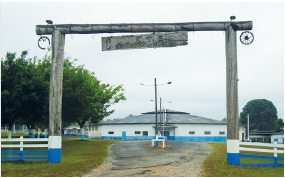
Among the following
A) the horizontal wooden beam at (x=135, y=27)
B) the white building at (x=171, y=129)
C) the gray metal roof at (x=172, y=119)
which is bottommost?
the white building at (x=171, y=129)

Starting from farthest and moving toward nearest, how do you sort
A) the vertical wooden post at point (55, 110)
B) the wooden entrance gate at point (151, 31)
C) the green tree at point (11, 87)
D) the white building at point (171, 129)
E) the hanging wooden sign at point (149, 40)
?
the white building at point (171, 129) < the green tree at point (11, 87) < the hanging wooden sign at point (149, 40) < the vertical wooden post at point (55, 110) < the wooden entrance gate at point (151, 31)

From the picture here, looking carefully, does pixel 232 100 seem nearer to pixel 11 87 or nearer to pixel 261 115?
pixel 11 87

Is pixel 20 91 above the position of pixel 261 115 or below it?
above

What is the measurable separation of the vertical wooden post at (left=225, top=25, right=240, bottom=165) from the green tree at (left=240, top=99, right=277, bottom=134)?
93861 mm

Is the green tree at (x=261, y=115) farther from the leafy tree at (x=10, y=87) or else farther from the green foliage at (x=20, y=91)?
the leafy tree at (x=10, y=87)

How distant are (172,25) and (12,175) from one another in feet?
31.6

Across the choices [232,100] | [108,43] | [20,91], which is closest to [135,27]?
[108,43]

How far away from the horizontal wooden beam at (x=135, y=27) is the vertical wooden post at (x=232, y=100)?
73 cm

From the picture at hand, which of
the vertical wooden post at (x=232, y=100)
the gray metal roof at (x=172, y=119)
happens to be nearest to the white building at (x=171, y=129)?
the gray metal roof at (x=172, y=119)

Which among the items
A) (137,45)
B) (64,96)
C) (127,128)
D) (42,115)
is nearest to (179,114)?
(127,128)

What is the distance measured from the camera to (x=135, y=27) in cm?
1507

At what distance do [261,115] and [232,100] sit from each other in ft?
314

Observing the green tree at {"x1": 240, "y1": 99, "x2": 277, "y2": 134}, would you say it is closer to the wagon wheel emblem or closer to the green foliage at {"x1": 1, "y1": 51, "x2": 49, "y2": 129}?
the green foliage at {"x1": 1, "y1": 51, "x2": 49, "y2": 129}

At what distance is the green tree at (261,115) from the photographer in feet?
332
